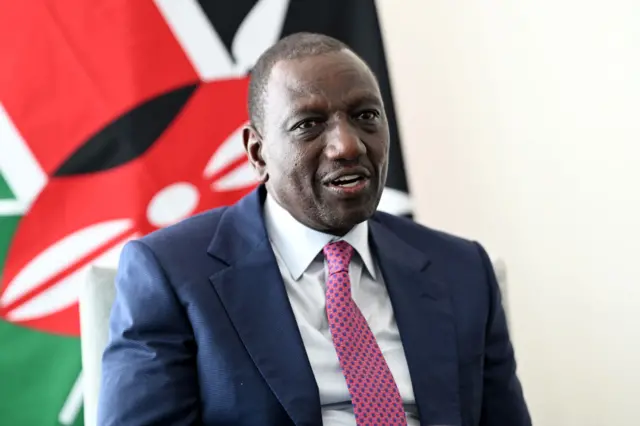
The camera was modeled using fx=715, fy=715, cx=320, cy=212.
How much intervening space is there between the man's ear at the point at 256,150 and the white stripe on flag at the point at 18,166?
0.79 m

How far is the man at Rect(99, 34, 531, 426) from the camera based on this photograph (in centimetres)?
128

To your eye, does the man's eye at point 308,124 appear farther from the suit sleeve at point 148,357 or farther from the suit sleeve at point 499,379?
the suit sleeve at point 499,379

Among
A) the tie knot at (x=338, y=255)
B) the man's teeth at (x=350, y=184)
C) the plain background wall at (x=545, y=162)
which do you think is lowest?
the plain background wall at (x=545, y=162)

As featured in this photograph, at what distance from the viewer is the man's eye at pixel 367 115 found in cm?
141

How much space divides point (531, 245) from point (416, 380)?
1252 millimetres

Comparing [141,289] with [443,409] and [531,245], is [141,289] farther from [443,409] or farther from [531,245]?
[531,245]

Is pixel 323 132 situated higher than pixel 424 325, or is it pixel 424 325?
pixel 323 132

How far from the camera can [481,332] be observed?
1.51 meters

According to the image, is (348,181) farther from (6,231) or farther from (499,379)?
(6,231)

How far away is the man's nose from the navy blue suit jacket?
240 mm

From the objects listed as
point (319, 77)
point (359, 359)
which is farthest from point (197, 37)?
point (359, 359)

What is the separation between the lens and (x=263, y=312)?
1.35 m

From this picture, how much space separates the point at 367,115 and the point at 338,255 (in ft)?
0.95

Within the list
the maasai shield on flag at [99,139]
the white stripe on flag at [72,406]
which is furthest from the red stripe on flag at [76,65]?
the white stripe on flag at [72,406]
